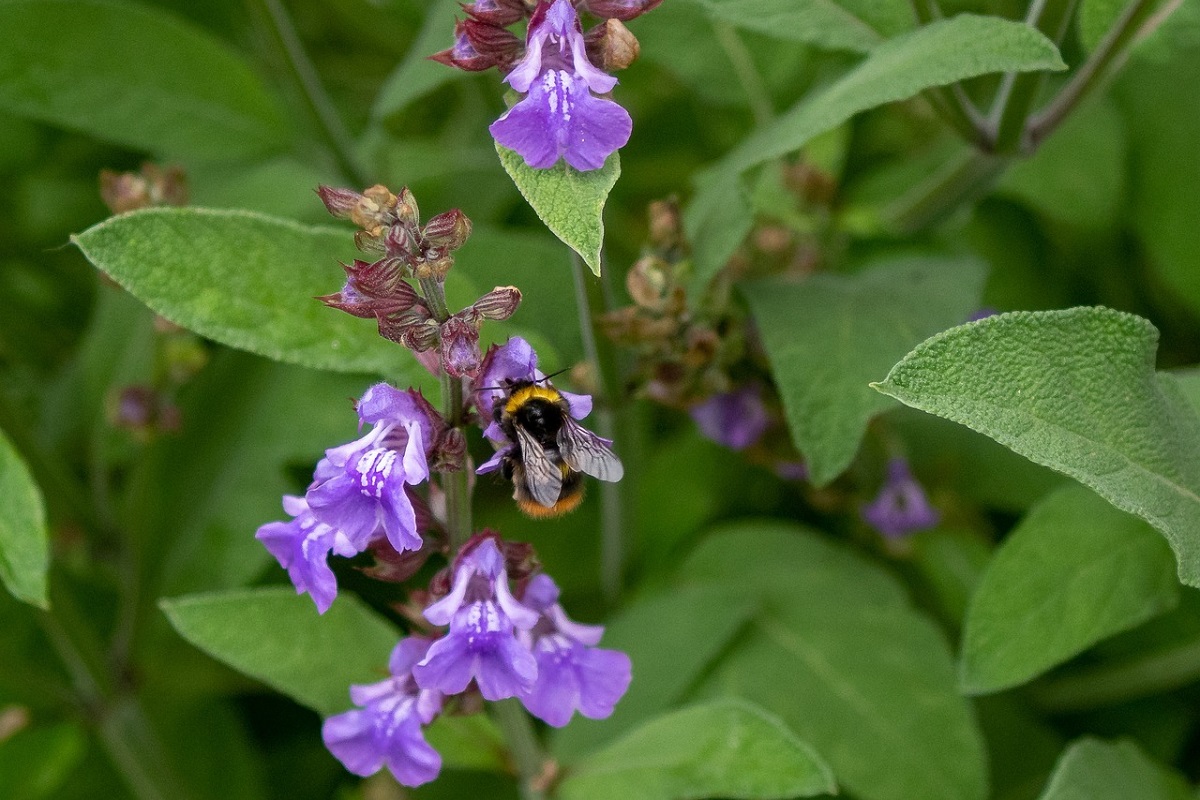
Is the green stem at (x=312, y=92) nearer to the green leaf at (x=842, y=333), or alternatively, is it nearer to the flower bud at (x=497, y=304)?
the green leaf at (x=842, y=333)

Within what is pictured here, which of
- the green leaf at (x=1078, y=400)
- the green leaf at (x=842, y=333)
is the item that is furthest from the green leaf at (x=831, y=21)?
the green leaf at (x=1078, y=400)

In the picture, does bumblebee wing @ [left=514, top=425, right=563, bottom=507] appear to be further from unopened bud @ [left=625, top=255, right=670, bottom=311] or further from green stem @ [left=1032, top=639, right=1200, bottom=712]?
green stem @ [left=1032, top=639, right=1200, bottom=712]

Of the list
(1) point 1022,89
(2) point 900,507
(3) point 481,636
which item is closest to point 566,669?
(3) point 481,636

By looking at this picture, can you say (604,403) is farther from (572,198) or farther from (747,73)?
(747,73)

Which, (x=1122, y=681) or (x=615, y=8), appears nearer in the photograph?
(x=615, y=8)

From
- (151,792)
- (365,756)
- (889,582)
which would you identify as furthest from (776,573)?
(151,792)
